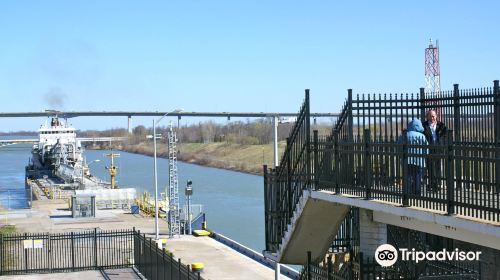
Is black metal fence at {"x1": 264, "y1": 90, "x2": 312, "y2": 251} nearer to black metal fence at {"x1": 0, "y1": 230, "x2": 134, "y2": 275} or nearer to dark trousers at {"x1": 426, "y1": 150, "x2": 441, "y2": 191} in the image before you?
dark trousers at {"x1": 426, "y1": 150, "x2": 441, "y2": 191}

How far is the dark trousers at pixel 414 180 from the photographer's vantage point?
9.43 metres

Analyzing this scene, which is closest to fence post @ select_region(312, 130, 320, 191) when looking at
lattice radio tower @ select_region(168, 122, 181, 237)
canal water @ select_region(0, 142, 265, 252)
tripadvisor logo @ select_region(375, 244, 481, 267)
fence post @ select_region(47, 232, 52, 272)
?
tripadvisor logo @ select_region(375, 244, 481, 267)

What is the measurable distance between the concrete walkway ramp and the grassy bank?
82.1 m

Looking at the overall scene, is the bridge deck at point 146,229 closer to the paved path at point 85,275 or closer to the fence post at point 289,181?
the paved path at point 85,275

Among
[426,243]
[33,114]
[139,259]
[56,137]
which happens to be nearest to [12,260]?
[139,259]

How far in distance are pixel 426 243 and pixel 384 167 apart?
128 inches

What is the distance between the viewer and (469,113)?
472 inches

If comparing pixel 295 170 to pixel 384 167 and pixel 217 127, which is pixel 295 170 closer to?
pixel 384 167

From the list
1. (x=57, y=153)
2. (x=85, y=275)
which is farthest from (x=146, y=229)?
(x=57, y=153)

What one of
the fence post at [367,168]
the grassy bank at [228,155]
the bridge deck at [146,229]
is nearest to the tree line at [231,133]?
the grassy bank at [228,155]

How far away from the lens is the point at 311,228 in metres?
12.7

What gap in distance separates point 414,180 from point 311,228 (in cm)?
354

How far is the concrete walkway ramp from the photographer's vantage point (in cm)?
1226

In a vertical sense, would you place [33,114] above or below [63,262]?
above
